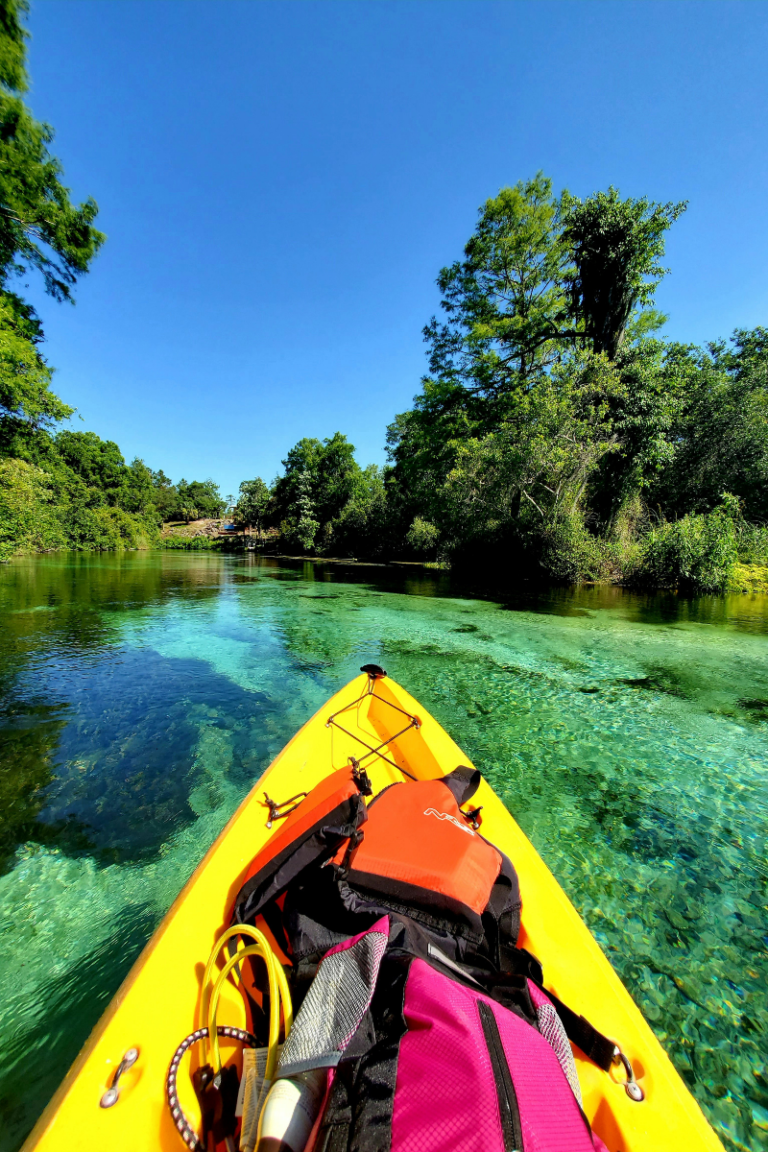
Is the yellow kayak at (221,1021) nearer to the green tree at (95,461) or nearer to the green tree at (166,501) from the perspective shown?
the green tree at (95,461)

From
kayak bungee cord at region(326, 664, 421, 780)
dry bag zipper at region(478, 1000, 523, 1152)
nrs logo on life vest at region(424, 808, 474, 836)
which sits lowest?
kayak bungee cord at region(326, 664, 421, 780)

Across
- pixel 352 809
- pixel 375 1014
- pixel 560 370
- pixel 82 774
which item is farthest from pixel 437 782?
Result: pixel 560 370

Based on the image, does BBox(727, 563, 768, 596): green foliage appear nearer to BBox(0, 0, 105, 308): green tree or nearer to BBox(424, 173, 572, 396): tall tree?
BBox(424, 173, 572, 396): tall tree

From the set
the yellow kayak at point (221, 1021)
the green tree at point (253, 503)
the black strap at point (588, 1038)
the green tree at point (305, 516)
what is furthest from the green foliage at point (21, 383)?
the green tree at point (253, 503)

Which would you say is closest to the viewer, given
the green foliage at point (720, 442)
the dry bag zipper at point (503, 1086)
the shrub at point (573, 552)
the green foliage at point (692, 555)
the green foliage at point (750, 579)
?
the dry bag zipper at point (503, 1086)

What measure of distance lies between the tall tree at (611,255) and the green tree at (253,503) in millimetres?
48952

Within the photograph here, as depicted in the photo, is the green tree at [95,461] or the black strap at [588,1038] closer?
the black strap at [588,1038]

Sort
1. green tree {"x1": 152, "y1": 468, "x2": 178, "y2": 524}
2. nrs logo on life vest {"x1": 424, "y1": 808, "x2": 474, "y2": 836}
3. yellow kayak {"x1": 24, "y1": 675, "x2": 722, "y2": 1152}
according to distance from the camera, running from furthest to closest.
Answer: green tree {"x1": 152, "y1": 468, "x2": 178, "y2": 524} → nrs logo on life vest {"x1": 424, "y1": 808, "x2": 474, "y2": 836} → yellow kayak {"x1": 24, "y1": 675, "x2": 722, "y2": 1152}

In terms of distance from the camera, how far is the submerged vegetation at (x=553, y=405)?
11.6 metres

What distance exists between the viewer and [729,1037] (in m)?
1.55

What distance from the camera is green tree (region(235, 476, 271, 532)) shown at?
62.1 metres

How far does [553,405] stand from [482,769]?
12799mm

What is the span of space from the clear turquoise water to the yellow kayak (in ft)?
2.16

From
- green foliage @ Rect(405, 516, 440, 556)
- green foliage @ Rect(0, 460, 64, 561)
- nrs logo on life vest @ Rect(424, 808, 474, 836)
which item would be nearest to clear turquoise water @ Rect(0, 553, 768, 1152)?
nrs logo on life vest @ Rect(424, 808, 474, 836)
